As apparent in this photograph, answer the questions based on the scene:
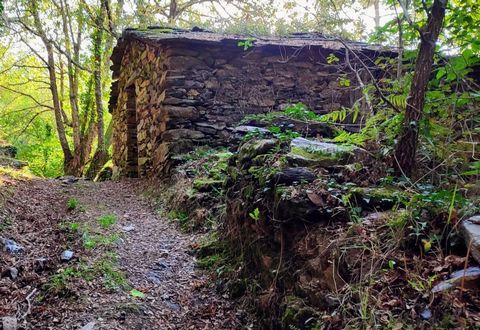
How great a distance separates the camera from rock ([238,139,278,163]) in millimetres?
3324

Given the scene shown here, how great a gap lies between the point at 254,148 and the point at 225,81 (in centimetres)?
376

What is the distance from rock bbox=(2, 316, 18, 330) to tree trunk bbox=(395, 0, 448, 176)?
2622 mm

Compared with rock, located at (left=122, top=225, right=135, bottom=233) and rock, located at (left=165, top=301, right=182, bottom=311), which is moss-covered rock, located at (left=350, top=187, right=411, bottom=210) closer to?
rock, located at (left=165, top=301, right=182, bottom=311)

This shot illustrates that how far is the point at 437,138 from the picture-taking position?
271 cm

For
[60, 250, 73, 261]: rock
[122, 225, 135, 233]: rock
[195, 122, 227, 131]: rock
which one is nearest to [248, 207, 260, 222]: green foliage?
[60, 250, 73, 261]: rock

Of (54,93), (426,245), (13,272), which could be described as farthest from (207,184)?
(54,93)

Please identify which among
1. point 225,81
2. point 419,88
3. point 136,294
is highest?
point 225,81

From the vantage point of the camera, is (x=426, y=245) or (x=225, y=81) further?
(x=225, y=81)

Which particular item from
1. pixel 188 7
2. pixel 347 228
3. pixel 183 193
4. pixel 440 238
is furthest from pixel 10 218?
pixel 188 7

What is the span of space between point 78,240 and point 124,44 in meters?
7.06

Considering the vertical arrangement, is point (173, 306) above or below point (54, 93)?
below

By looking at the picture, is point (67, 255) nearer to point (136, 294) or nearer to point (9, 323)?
point (136, 294)

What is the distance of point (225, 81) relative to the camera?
692 centimetres

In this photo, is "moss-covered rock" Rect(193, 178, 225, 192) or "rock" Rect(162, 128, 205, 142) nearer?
"moss-covered rock" Rect(193, 178, 225, 192)
